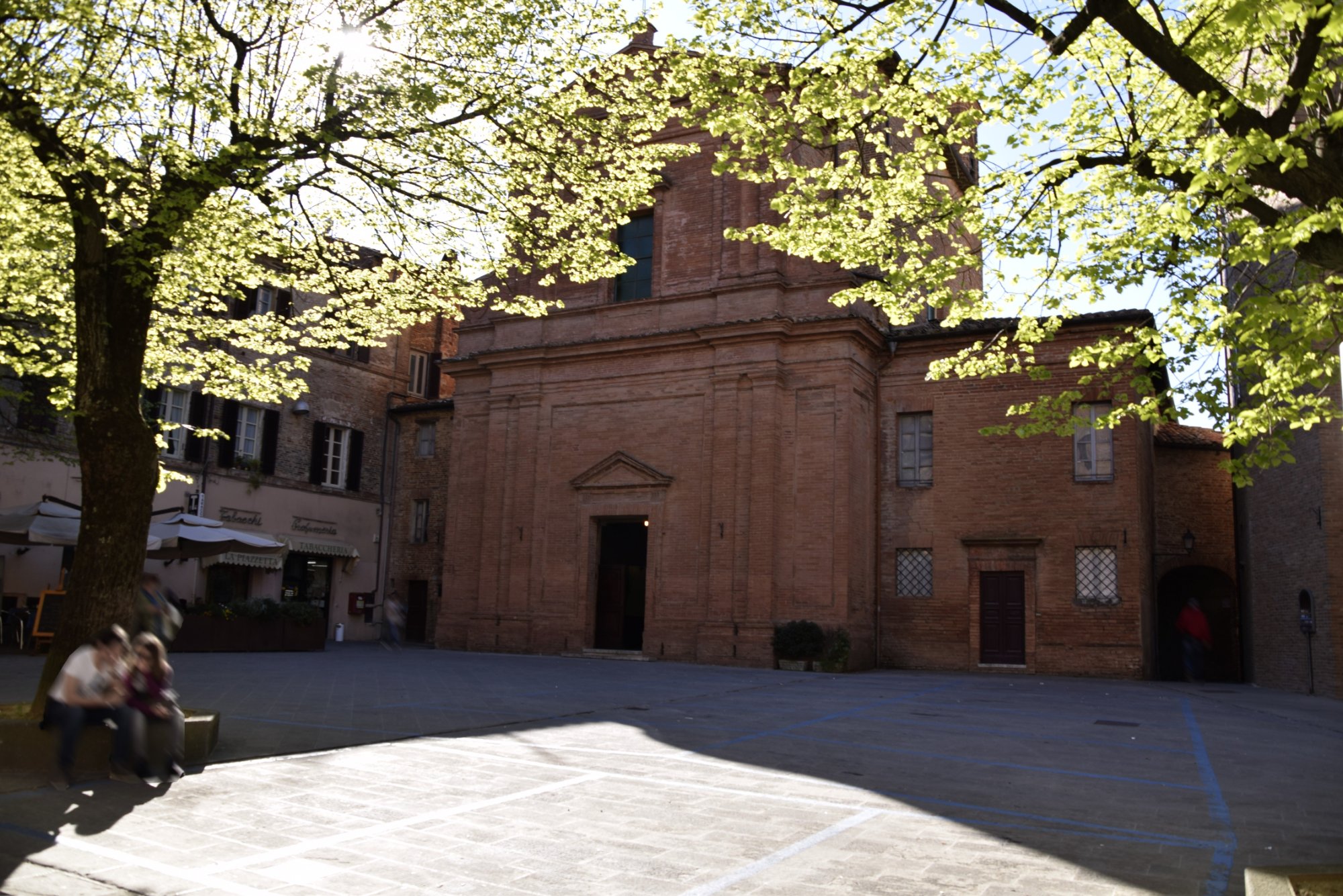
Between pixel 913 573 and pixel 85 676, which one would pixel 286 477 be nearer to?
pixel 913 573

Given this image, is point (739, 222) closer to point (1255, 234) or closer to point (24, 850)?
point (1255, 234)

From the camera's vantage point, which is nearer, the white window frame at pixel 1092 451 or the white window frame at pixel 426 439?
the white window frame at pixel 1092 451

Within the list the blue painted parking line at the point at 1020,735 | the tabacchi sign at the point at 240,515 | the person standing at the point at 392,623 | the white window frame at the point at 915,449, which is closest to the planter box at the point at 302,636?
the person standing at the point at 392,623

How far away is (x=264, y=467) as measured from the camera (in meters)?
28.4

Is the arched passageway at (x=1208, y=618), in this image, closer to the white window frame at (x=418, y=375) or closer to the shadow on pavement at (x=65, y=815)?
the white window frame at (x=418, y=375)

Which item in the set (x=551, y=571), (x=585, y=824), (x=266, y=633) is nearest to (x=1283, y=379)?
(x=585, y=824)

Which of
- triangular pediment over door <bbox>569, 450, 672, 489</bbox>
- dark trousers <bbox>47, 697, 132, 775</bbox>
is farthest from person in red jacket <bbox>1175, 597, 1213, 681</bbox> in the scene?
dark trousers <bbox>47, 697, 132, 775</bbox>

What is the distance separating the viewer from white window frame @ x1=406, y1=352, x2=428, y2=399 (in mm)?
33875

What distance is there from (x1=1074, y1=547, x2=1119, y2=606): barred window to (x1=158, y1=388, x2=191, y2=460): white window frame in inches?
883

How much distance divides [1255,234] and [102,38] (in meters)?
9.22

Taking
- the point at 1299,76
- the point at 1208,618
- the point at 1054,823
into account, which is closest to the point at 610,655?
the point at 1208,618

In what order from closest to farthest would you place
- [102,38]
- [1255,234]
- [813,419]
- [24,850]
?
[24,850] < [1255,234] < [102,38] < [813,419]

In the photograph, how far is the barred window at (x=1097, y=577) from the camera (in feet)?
69.7

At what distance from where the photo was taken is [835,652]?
2088 centimetres
